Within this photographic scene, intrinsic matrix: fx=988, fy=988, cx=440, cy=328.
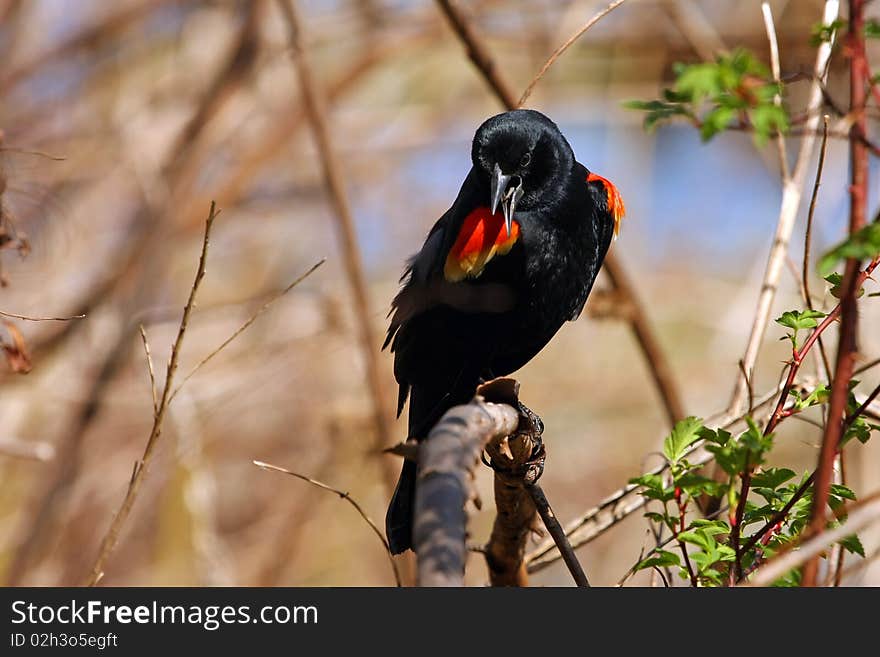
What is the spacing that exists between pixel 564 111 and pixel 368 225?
161 centimetres

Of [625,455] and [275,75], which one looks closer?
[275,75]

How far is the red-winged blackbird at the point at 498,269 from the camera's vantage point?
9.37 feet

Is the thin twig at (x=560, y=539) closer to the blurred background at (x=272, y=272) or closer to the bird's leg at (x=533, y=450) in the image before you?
the bird's leg at (x=533, y=450)

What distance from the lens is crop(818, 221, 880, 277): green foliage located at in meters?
1.18

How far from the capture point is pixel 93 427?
4766 millimetres

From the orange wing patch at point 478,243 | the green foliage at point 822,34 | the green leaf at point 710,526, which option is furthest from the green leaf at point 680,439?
the orange wing patch at point 478,243

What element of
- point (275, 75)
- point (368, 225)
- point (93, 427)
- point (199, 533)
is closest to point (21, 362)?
point (199, 533)

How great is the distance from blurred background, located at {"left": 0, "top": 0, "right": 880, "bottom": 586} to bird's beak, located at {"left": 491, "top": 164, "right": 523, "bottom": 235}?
0.84 metres

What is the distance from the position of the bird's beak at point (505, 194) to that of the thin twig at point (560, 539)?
862mm

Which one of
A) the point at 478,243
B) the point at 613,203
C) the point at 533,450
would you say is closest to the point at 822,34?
the point at 533,450

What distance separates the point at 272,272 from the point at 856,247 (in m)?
5.62

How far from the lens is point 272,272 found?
656cm

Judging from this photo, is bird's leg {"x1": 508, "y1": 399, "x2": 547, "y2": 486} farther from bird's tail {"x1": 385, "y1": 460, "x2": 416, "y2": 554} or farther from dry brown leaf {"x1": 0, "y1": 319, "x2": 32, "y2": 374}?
dry brown leaf {"x1": 0, "y1": 319, "x2": 32, "y2": 374}
